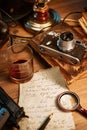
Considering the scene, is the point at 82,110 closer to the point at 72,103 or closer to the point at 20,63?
the point at 72,103

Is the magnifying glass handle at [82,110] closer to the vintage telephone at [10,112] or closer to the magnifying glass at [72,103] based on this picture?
the magnifying glass at [72,103]

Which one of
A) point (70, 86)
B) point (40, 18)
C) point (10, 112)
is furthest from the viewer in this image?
point (40, 18)

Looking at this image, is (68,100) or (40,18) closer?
(68,100)

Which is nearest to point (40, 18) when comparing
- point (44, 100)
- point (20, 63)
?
point (20, 63)

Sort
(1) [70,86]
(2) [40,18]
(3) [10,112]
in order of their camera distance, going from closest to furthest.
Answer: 1. (3) [10,112]
2. (1) [70,86]
3. (2) [40,18]

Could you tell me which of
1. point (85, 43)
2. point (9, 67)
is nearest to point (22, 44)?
point (9, 67)

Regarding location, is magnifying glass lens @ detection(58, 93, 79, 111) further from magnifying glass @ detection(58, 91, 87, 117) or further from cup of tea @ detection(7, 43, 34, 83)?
cup of tea @ detection(7, 43, 34, 83)

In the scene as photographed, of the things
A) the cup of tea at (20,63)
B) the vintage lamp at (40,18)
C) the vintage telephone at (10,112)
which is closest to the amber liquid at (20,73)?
the cup of tea at (20,63)
